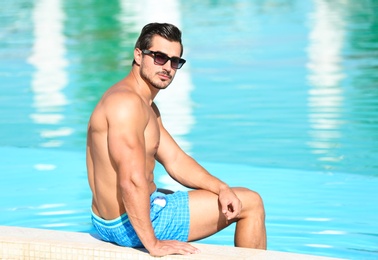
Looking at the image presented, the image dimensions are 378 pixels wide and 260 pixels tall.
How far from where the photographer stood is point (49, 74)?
474 inches

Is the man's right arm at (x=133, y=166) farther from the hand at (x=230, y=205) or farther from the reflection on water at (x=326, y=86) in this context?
the reflection on water at (x=326, y=86)

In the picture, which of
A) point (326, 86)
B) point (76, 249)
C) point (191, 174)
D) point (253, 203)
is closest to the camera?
point (76, 249)

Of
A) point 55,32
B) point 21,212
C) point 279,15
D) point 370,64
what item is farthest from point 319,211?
point 279,15

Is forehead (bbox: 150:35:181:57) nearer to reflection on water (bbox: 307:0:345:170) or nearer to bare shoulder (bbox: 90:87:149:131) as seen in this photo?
bare shoulder (bbox: 90:87:149:131)

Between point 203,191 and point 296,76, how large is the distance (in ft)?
23.8

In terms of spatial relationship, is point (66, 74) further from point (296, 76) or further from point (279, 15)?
point (279, 15)

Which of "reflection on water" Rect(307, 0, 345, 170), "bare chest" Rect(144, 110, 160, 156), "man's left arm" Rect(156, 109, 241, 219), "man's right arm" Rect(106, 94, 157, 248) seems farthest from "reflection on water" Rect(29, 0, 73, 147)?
"man's right arm" Rect(106, 94, 157, 248)

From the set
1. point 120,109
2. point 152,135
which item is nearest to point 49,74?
point 152,135

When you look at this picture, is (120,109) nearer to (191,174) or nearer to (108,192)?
(108,192)

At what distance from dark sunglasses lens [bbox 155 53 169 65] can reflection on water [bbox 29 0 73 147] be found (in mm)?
4214

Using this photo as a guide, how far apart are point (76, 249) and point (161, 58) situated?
877mm

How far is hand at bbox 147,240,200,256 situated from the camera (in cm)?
378

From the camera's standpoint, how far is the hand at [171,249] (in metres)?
3.78

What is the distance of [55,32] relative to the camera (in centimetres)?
1673
